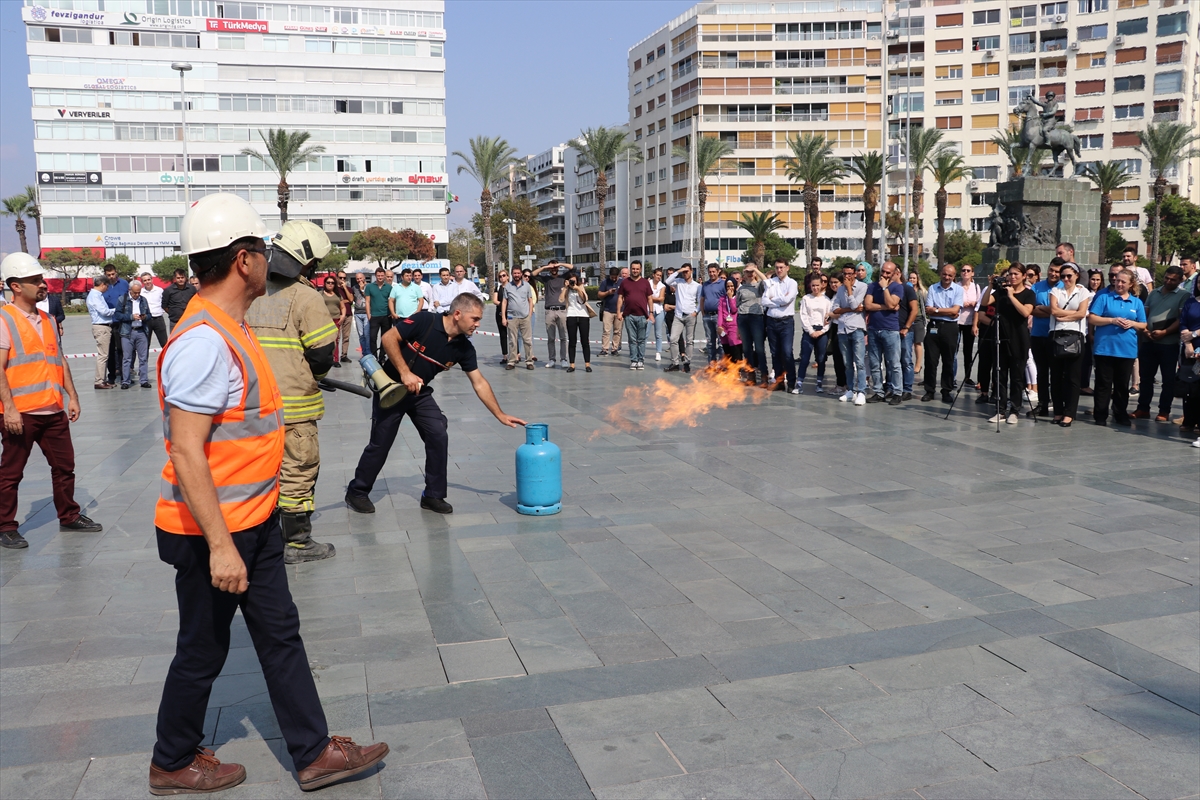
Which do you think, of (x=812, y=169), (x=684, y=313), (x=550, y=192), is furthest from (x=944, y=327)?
(x=550, y=192)

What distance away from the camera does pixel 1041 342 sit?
38.4 ft

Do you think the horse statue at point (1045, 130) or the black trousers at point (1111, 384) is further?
the horse statue at point (1045, 130)

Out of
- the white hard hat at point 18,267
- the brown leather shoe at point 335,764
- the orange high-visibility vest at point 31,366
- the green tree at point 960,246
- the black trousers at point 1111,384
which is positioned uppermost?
the green tree at point 960,246

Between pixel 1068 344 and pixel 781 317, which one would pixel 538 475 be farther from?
pixel 781 317

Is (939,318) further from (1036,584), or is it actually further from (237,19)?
(237,19)

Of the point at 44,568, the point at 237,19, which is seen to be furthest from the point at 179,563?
the point at 237,19

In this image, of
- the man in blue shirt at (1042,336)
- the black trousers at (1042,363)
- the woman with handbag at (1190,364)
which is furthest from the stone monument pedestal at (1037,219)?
the woman with handbag at (1190,364)

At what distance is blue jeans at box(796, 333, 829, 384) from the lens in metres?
14.3

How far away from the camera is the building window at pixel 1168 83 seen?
7337 centimetres

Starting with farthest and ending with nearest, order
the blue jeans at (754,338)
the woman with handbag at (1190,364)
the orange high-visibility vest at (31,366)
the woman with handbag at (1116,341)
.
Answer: the blue jeans at (754,338), the woman with handbag at (1116,341), the woman with handbag at (1190,364), the orange high-visibility vest at (31,366)

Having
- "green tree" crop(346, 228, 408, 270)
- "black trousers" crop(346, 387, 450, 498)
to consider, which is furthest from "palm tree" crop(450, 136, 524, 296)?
"black trousers" crop(346, 387, 450, 498)

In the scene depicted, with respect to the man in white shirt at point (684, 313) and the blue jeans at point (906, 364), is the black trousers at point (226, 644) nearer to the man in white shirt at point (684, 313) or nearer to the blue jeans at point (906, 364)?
the blue jeans at point (906, 364)

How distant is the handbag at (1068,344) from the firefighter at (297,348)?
8.80 metres

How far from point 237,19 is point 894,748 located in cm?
8610
